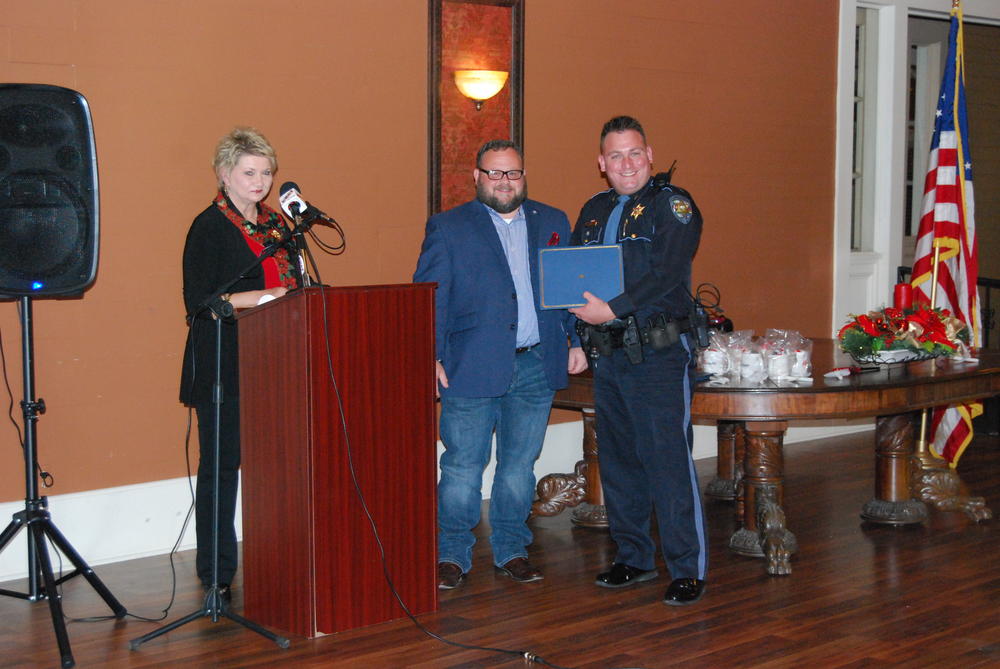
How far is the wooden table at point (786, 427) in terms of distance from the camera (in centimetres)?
430

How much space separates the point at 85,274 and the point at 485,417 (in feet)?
4.82

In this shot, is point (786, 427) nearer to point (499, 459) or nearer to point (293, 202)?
point (499, 459)

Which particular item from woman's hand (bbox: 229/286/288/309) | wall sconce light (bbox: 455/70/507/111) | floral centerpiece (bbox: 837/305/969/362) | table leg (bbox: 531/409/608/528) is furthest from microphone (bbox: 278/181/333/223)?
floral centerpiece (bbox: 837/305/969/362)

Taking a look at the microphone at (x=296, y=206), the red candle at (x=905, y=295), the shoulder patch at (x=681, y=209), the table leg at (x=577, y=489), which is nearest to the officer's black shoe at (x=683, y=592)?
the table leg at (x=577, y=489)

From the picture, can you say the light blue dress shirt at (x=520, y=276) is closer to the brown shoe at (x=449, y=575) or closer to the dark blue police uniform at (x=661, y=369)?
the dark blue police uniform at (x=661, y=369)

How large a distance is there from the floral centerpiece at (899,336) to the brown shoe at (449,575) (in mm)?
1937

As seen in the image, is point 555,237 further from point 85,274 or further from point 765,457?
point 85,274

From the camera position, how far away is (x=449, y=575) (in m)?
4.18

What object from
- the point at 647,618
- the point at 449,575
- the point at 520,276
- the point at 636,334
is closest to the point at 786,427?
the point at 636,334

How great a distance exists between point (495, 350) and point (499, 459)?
1.57 feet

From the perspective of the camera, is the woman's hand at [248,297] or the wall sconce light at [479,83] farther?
the wall sconce light at [479,83]

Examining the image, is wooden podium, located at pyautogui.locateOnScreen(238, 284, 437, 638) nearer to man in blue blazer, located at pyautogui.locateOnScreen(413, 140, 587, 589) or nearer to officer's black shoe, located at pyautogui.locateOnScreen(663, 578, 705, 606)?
man in blue blazer, located at pyautogui.locateOnScreen(413, 140, 587, 589)

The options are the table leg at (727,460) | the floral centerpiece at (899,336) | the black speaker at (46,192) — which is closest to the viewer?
the black speaker at (46,192)

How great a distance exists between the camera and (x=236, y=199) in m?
4.16
